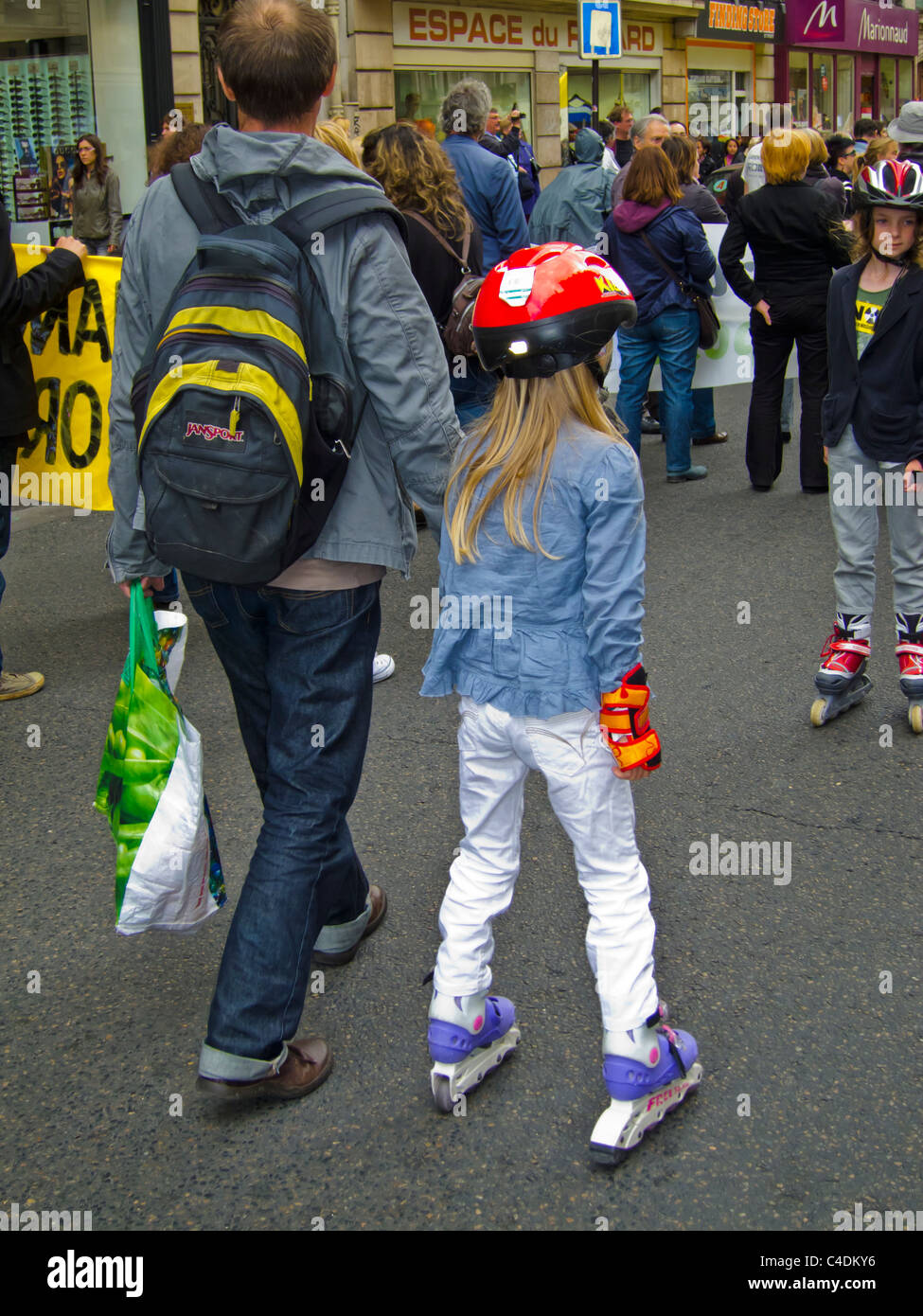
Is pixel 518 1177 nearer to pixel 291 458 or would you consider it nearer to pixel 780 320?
pixel 291 458

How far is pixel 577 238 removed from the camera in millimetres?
8484

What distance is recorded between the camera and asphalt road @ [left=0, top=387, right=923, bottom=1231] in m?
2.63

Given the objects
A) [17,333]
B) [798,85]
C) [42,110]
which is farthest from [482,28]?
[17,333]

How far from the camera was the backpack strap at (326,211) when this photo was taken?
2605 millimetres

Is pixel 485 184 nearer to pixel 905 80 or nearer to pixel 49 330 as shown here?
pixel 49 330

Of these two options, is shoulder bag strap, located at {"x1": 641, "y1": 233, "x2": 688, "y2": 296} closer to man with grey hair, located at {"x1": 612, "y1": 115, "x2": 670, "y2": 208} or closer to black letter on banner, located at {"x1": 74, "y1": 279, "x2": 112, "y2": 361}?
man with grey hair, located at {"x1": 612, "y1": 115, "x2": 670, "y2": 208}

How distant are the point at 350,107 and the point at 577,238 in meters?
12.3

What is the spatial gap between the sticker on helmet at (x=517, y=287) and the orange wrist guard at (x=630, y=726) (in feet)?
2.32

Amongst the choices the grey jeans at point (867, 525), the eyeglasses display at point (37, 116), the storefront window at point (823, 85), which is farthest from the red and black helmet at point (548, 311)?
the storefront window at point (823, 85)

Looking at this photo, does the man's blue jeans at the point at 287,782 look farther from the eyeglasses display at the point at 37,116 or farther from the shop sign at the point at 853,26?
the shop sign at the point at 853,26

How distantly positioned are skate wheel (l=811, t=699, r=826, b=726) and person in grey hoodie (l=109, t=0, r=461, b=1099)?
2.31 metres

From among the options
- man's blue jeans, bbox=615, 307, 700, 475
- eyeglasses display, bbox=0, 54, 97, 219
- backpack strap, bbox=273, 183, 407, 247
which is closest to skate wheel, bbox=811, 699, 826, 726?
backpack strap, bbox=273, 183, 407, 247

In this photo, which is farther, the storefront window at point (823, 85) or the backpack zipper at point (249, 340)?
the storefront window at point (823, 85)

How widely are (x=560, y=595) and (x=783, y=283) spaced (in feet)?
18.6
